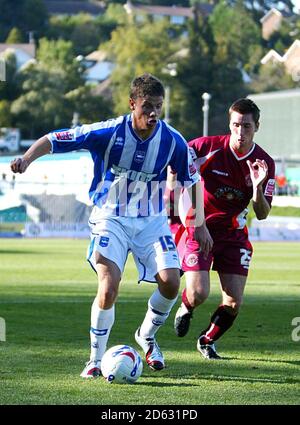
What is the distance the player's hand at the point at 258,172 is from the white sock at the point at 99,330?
1821mm

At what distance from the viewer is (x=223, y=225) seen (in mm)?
11383

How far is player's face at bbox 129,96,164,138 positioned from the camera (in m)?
9.41

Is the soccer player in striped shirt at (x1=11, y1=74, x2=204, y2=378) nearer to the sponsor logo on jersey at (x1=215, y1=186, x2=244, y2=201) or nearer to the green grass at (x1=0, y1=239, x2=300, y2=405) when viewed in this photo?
the green grass at (x1=0, y1=239, x2=300, y2=405)

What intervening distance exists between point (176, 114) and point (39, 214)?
51.8 m

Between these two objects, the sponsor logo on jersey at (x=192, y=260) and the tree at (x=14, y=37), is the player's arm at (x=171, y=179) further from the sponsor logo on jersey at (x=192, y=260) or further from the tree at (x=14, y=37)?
the tree at (x=14, y=37)

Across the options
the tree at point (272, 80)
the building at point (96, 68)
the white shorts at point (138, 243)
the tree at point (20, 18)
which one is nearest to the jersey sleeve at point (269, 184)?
the white shorts at point (138, 243)

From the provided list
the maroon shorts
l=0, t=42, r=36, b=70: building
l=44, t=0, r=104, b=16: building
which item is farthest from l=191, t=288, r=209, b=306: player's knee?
l=44, t=0, r=104, b=16: building

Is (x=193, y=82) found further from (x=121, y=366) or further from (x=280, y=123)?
(x=121, y=366)

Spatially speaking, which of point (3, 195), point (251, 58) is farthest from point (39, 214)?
point (251, 58)

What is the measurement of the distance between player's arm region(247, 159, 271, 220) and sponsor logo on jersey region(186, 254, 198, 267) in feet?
2.61

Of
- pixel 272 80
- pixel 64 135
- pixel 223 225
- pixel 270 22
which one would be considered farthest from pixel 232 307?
pixel 270 22

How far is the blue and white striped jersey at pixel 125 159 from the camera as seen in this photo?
969 cm

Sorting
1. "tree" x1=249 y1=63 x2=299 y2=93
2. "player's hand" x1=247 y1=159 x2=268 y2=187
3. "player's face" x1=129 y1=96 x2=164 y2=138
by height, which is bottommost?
"tree" x1=249 y1=63 x2=299 y2=93
